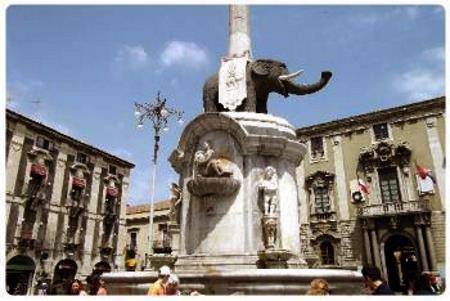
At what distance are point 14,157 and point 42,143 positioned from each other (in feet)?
10.2

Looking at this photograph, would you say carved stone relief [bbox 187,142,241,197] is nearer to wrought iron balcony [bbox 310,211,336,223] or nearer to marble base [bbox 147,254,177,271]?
marble base [bbox 147,254,177,271]

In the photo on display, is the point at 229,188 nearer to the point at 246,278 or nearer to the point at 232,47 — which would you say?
the point at 246,278

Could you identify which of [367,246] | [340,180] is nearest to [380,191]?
[340,180]

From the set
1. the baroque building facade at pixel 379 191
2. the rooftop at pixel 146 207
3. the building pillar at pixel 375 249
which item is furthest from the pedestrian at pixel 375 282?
the rooftop at pixel 146 207

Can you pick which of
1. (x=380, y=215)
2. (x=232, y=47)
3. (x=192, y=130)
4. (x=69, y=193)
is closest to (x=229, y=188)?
(x=192, y=130)

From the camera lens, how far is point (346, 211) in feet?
98.9

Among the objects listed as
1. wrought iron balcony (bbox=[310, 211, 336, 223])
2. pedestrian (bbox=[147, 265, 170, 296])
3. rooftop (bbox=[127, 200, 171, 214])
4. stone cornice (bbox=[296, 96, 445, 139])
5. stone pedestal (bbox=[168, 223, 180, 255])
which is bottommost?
pedestrian (bbox=[147, 265, 170, 296])

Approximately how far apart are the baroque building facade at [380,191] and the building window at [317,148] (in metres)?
0.08

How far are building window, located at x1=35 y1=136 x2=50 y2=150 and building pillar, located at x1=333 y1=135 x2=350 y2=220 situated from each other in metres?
22.1

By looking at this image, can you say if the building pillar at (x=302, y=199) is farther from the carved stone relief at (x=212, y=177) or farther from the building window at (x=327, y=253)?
the carved stone relief at (x=212, y=177)

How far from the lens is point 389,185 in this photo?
29594 millimetres

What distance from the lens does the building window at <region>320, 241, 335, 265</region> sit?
30.1 metres

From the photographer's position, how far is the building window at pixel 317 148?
108 feet

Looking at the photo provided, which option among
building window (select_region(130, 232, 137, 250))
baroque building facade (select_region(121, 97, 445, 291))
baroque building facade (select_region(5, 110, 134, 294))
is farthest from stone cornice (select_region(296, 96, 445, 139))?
Result: building window (select_region(130, 232, 137, 250))
